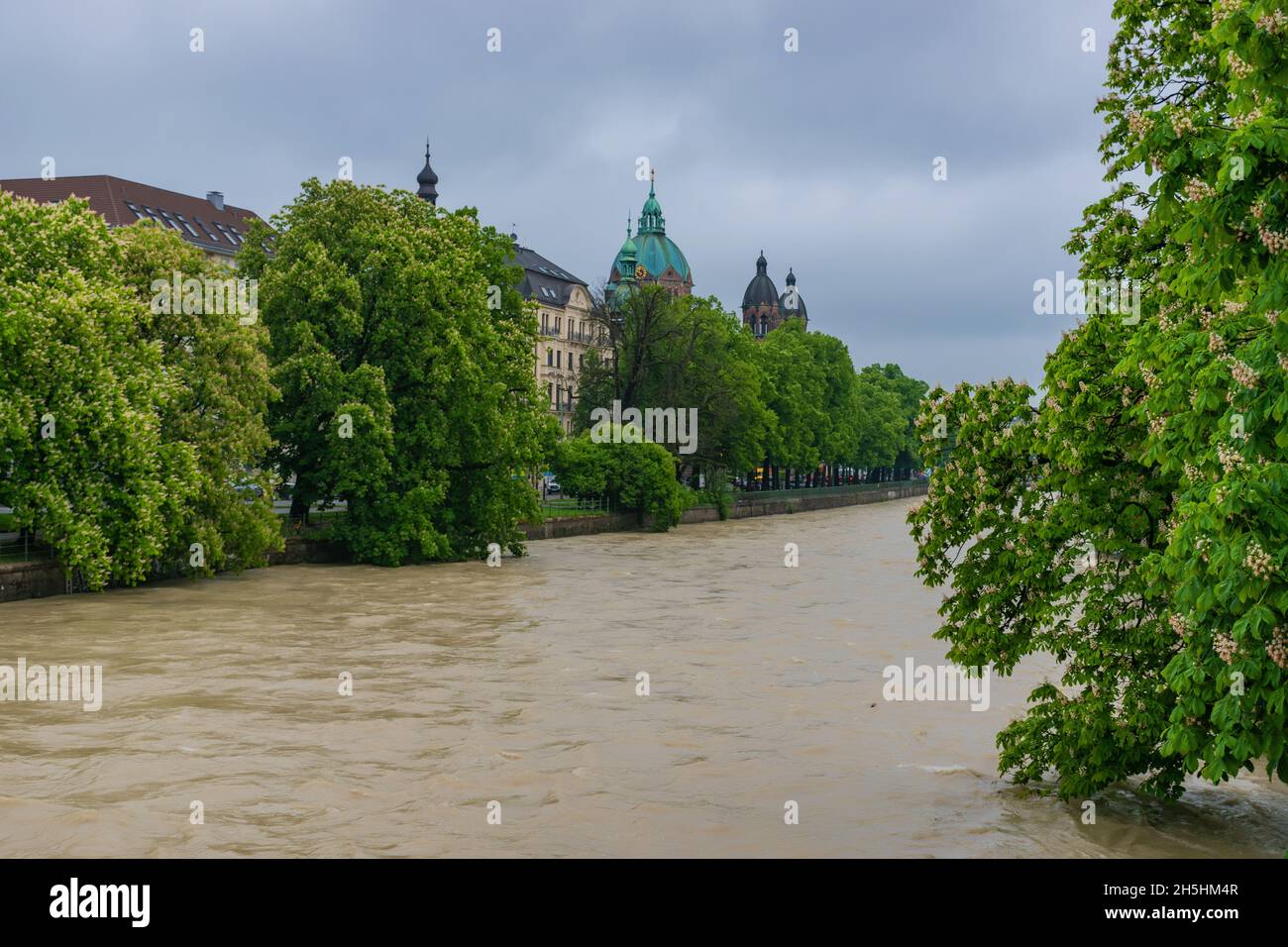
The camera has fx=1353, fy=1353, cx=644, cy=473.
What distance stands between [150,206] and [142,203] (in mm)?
639

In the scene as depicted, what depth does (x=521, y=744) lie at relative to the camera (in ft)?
58.9

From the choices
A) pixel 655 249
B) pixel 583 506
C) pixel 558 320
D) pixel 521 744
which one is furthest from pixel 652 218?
pixel 521 744

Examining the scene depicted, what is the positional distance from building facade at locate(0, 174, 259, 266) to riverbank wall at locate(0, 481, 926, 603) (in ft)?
126

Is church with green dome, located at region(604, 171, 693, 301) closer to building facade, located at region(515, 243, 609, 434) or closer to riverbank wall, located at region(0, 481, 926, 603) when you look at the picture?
building facade, located at region(515, 243, 609, 434)

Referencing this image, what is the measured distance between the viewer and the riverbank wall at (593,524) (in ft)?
109

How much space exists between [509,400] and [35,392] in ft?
70.1

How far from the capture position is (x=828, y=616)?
112 ft

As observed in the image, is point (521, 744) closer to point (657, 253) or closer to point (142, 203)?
point (142, 203)

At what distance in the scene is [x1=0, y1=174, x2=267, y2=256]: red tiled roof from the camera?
92.4 m

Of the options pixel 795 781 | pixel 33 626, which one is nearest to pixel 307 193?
pixel 33 626

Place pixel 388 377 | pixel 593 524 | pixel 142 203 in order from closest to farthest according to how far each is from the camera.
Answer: pixel 388 377 < pixel 593 524 < pixel 142 203

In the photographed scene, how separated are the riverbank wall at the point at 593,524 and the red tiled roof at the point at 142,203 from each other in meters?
39.6
